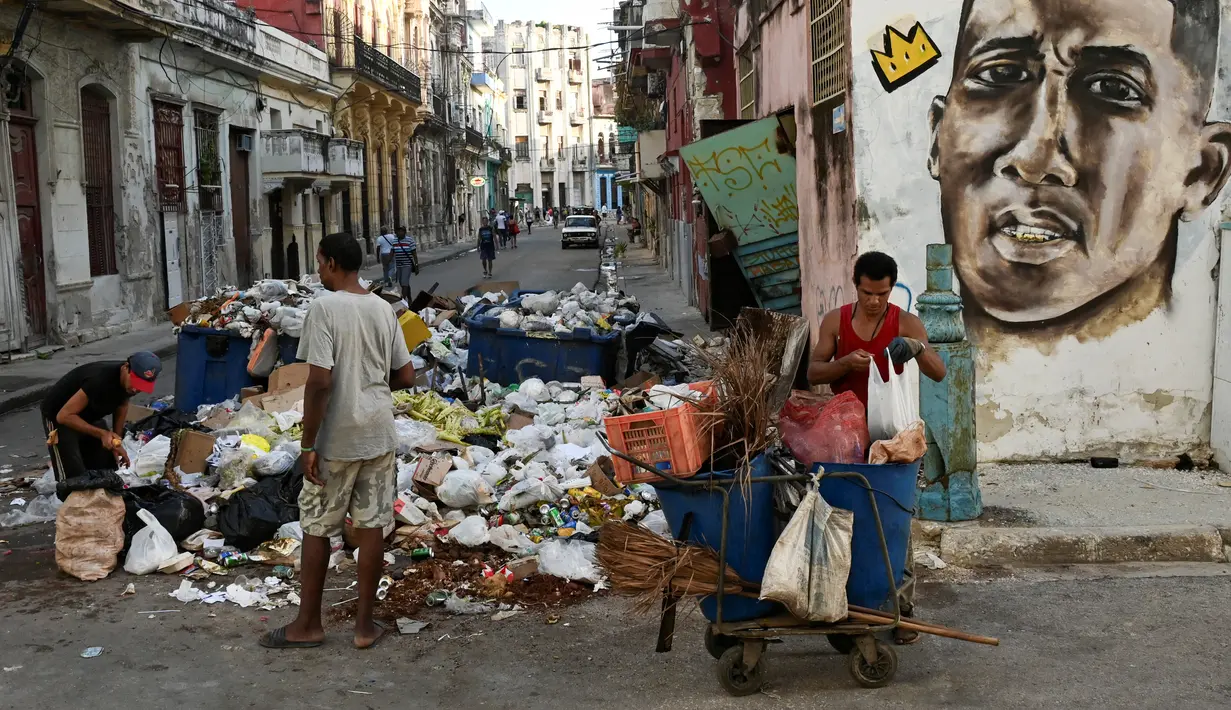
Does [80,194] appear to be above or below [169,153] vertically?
below

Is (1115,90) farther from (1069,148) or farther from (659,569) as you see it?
(659,569)

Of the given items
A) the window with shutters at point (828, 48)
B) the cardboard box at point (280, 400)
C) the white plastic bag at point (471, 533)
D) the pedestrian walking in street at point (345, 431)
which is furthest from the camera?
the cardboard box at point (280, 400)

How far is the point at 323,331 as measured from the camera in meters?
4.79

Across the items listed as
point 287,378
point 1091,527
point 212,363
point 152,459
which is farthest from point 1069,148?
point 212,363

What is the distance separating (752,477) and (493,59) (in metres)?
88.4

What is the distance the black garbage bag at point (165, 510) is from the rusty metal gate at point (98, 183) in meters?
12.3

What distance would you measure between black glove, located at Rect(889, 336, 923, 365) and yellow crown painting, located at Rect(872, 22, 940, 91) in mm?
3405

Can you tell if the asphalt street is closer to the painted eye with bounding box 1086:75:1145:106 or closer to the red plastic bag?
the red plastic bag

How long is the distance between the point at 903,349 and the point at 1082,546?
7.10ft

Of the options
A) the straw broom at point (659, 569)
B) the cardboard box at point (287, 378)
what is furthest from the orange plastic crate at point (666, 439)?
the cardboard box at point (287, 378)

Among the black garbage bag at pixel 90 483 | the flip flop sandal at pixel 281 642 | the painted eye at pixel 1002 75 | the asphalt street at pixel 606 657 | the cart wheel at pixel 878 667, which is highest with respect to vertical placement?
the painted eye at pixel 1002 75

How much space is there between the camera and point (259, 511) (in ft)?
21.6

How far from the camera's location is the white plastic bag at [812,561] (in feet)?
13.3

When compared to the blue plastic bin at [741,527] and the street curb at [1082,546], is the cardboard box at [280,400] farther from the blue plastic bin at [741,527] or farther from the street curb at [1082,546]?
the blue plastic bin at [741,527]
